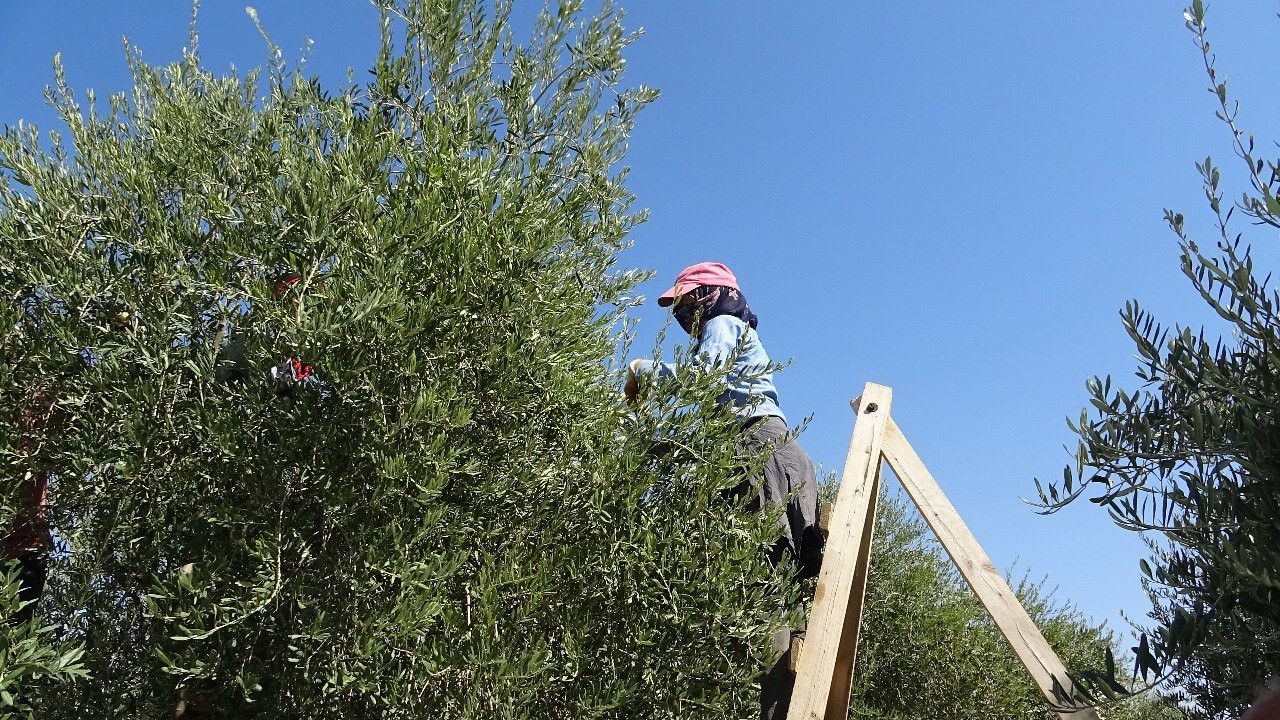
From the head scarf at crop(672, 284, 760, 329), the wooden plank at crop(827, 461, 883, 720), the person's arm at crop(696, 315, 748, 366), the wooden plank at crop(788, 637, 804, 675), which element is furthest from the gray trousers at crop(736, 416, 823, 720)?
the head scarf at crop(672, 284, 760, 329)

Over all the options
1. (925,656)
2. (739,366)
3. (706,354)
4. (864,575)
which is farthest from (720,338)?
(925,656)

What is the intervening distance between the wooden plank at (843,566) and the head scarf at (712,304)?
957 mm

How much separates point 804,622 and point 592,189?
266 centimetres

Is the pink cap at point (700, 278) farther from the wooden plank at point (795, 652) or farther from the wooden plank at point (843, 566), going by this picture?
the wooden plank at point (795, 652)

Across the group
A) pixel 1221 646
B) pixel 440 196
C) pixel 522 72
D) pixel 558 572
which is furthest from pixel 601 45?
pixel 1221 646

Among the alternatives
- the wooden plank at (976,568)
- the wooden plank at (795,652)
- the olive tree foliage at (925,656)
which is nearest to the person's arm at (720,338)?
the wooden plank at (976,568)

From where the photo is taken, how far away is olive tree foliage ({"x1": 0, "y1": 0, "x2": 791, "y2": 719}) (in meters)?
3.82

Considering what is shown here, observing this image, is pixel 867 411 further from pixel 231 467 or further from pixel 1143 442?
pixel 231 467

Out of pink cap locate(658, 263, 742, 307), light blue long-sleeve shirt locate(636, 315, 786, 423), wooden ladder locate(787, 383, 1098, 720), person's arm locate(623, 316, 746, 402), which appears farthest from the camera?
pink cap locate(658, 263, 742, 307)

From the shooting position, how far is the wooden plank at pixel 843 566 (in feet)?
14.7

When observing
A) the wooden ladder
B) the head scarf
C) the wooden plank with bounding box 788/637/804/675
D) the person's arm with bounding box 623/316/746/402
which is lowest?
the wooden plank with bounding box 788/637/804/675

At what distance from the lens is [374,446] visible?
3832mm

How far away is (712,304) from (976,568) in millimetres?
2183

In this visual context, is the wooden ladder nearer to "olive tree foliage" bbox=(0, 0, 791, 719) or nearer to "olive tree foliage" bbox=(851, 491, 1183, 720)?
"olive tree foliage" bbox=(0, 0, 791, 719)
